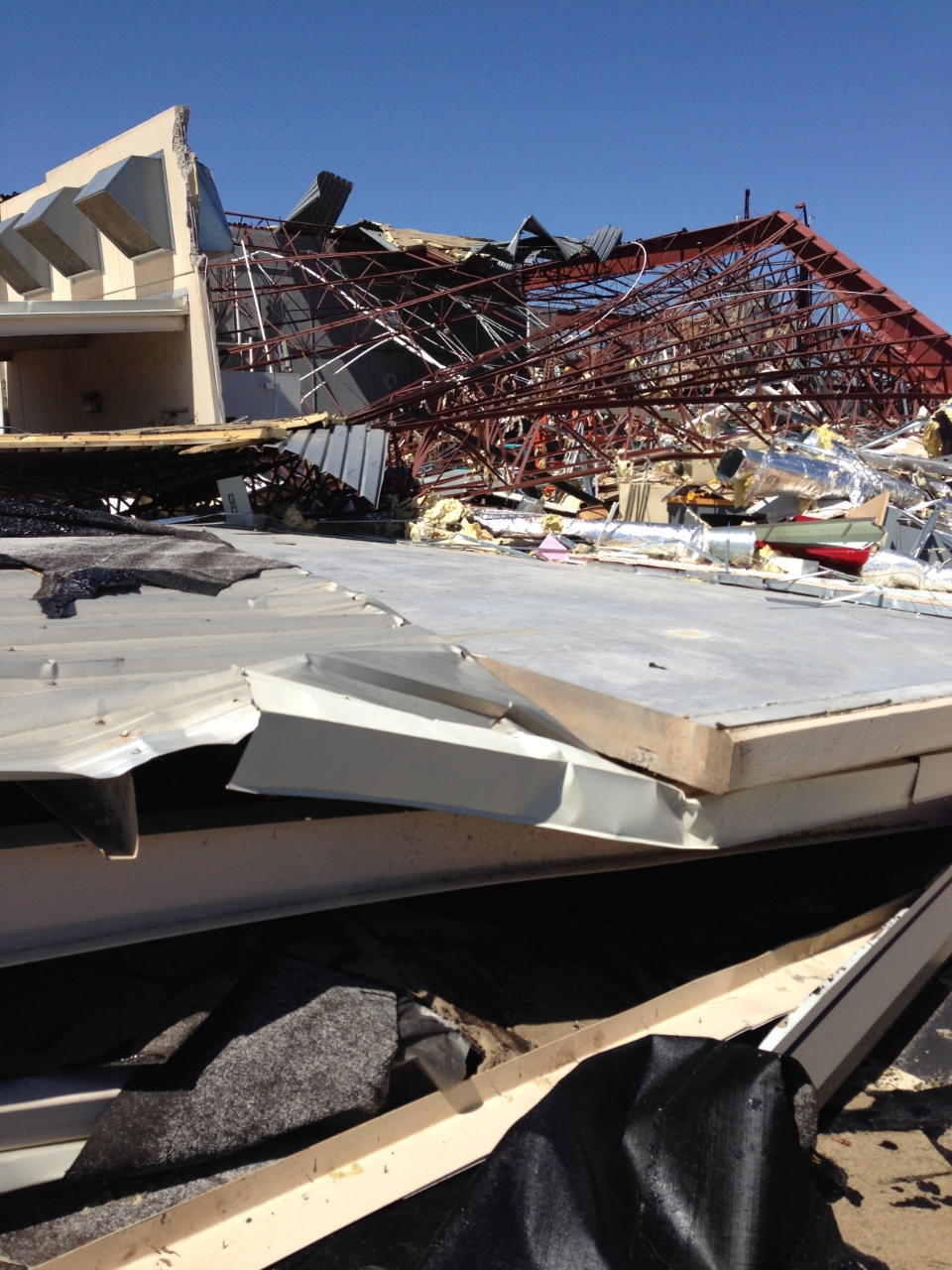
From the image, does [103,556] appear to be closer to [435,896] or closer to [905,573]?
[435,896]

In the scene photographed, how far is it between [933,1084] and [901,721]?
1047 millimetres

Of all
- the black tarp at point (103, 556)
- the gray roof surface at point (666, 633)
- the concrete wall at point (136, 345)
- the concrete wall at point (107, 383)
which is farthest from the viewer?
the concrete wall at point (107, 383)

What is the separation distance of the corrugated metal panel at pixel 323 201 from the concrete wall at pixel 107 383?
15.4ft

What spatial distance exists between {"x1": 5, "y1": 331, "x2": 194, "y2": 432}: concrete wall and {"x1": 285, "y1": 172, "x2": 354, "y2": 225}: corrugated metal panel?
4.69 metres

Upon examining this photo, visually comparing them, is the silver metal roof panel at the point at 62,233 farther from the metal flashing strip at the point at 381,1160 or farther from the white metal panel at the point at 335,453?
the metal flashing strip at the point at 381,1160

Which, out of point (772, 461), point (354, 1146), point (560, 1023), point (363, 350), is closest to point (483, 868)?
point (560, 1023)

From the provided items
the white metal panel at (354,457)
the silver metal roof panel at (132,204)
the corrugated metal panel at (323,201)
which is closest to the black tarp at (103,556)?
the white metal panel at (354,457)

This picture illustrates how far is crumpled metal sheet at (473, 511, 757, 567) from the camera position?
6996mm

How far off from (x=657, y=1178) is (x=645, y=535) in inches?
249

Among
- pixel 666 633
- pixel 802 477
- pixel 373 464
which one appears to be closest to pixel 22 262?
pixel 373 464

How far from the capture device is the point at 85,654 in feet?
7.59

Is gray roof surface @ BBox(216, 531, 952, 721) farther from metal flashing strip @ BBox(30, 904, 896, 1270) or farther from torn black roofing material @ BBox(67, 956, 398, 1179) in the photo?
torn black roofing material @ BBox(67, 956, 398, 1179)

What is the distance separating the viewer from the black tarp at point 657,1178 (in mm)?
1684

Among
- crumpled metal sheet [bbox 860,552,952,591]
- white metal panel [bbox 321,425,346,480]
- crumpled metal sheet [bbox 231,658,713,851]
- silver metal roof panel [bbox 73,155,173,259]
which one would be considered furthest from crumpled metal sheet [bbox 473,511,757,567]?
crumpled metal sheet [bbox 231,658,713,851]
